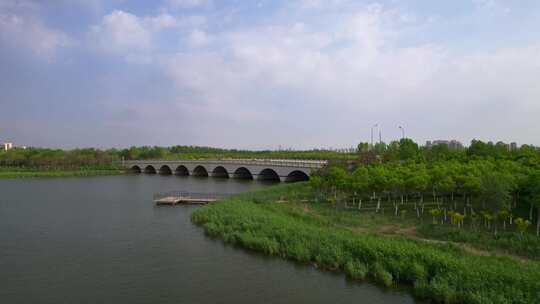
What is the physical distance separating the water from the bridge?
26.2 metres

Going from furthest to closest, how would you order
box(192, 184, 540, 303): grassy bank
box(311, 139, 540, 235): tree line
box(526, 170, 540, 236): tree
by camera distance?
box(311, 139, 540, 235): tree line
box(526, 170, 540, 236): tree
box(192, 184, 540, 303): grassy bank

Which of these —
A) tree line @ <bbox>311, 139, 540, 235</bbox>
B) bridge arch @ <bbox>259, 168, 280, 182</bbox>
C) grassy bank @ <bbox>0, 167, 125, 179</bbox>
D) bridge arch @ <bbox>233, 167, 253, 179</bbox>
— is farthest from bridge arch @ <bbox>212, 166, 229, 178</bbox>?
tree line @ <bbox>311, 139, 540, 235</bbox>

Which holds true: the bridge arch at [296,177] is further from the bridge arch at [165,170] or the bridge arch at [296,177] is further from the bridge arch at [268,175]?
the bridge arch at [165,170]

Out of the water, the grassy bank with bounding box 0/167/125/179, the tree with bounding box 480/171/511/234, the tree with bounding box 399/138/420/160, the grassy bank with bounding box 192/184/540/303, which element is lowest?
the water

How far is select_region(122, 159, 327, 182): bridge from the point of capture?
195 ft

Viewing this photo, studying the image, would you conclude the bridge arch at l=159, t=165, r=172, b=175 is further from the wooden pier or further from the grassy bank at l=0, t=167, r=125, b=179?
the wooden pier

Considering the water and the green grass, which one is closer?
the water

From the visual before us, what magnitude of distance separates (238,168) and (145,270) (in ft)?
192

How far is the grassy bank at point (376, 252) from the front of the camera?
48.3 feet

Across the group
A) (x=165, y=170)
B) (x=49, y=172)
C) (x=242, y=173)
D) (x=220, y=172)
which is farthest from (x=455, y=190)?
(x=49, y=172)

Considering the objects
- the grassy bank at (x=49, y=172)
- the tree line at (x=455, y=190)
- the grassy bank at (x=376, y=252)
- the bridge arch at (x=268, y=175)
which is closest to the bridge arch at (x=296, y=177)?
the bridge arch at (x=268, y=175)

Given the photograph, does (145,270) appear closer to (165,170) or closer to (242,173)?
(242,173)

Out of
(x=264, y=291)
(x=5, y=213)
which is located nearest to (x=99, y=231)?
(x=5, y=213)

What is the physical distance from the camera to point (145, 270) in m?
19.4
